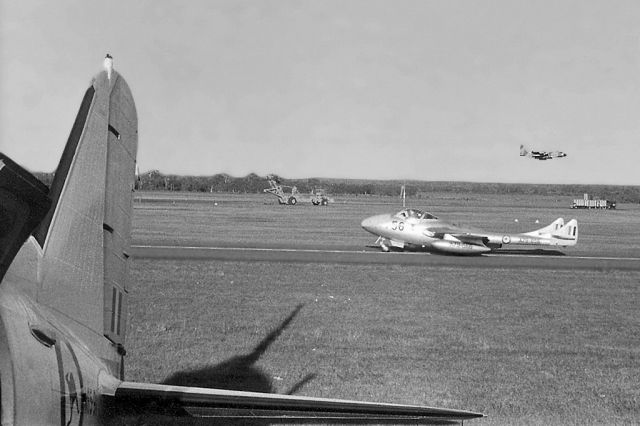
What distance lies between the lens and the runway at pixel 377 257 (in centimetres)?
2244

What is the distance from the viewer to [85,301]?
12.3 ft

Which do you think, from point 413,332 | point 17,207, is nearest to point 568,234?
point 413,332

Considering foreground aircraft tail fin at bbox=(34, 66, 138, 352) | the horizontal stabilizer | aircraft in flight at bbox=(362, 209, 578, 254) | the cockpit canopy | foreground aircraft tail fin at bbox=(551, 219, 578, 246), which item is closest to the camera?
the horizontal stabilizer

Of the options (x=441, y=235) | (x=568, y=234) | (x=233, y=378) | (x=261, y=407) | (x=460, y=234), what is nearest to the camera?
(x=261, y=407)

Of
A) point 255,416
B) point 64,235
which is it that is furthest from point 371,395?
point 64,235

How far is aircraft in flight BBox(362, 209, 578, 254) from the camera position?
86.3ft

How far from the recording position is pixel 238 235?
1310 inches

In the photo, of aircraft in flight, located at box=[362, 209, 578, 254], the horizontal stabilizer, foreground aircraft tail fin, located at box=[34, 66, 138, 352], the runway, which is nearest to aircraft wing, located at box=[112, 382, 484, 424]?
foreground aircraft tail fin, located at box=[34, 66, 138, 352]

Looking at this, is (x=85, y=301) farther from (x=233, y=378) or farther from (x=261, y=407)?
(x=233, y=378)

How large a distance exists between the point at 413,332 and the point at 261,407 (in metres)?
8.78

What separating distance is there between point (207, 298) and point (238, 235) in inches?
732

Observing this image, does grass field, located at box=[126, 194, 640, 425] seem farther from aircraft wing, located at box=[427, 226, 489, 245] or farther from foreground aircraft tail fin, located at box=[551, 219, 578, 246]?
foreground aircraft tail fin, located at box=[551, 219, 578, 246]

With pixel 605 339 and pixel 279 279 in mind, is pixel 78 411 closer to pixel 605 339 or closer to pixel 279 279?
pixel 605 339

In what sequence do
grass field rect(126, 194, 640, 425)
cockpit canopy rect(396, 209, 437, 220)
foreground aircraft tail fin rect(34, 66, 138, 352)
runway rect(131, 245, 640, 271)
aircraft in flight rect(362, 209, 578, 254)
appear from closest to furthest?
1. foreground aircraft tail fin rect(34, 66, 138, 352)
2. grass field rect(126, 194, 640, 425)
3. runway rect(131, 245, 640, 271)
4. aircraft in flight rect(362, 209, 578, 254)
5. cockpit canopy rect(396, 209, 437, 220)
